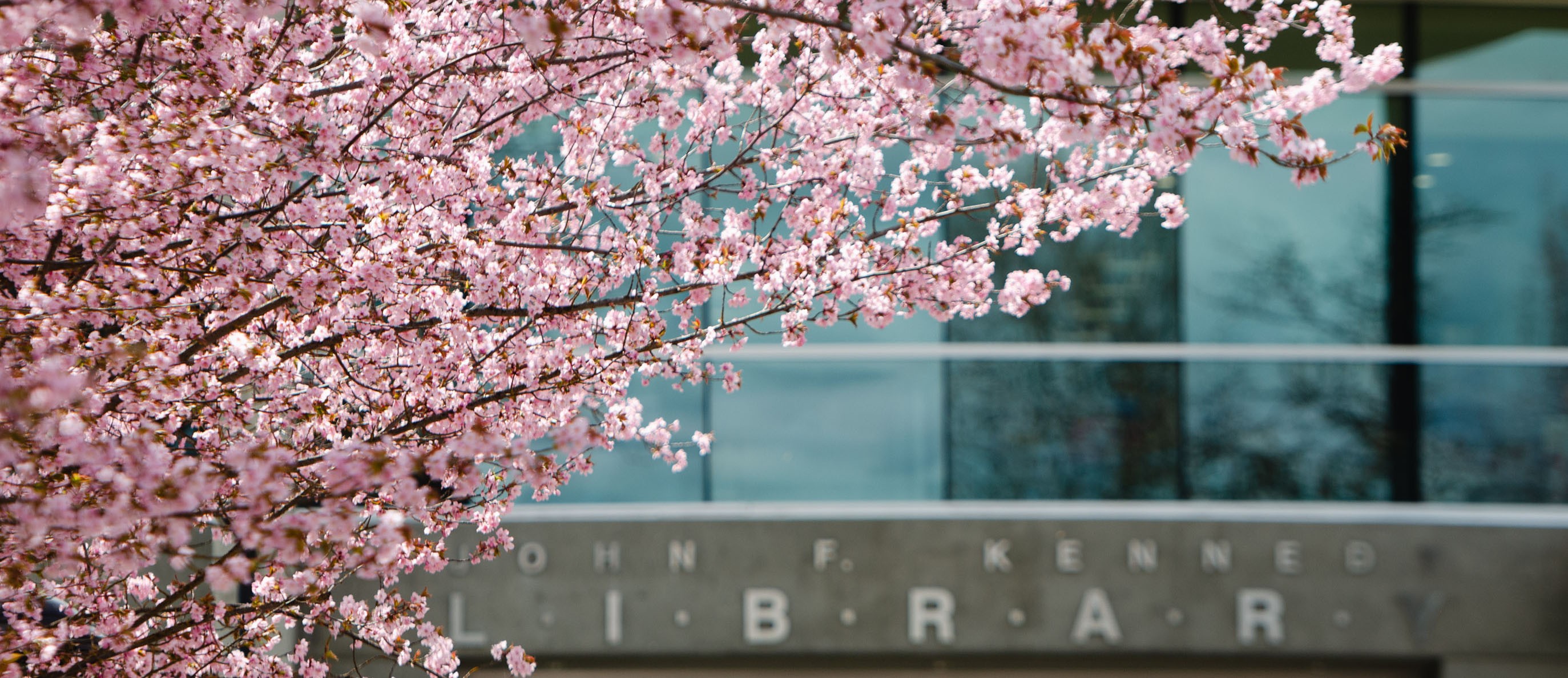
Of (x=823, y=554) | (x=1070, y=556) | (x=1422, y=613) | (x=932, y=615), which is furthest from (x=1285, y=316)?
(x=823, y=554)

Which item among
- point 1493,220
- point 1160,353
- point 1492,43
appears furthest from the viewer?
point 1492,43

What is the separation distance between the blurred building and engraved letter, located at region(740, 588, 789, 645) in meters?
0.02

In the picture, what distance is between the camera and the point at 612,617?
6781 mm

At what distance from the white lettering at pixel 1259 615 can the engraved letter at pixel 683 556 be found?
3.18 m

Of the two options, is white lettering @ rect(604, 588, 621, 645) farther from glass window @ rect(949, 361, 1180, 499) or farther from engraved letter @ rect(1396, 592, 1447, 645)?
engraved letter @ rect(1396, 592, 1447, 645)

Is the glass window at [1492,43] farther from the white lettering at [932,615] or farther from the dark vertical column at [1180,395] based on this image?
the white lettering at [932,615]

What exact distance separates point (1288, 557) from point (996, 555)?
1698 millimetres

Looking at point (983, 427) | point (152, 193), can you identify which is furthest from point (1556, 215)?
point (152, 193)

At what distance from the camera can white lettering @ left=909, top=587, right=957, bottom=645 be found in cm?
676

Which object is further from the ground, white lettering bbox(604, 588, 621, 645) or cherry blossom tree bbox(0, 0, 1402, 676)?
cherry blossom tree bbox(0, 0, 1402, 676)

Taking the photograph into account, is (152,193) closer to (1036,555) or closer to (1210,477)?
(1036,555)

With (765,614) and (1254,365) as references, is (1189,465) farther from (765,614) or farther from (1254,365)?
(765,614)

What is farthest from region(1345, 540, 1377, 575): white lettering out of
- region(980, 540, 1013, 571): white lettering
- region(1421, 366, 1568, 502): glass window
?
region(980, 540, 1013, 571): white lettering

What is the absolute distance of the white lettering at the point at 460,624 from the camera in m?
6.72
